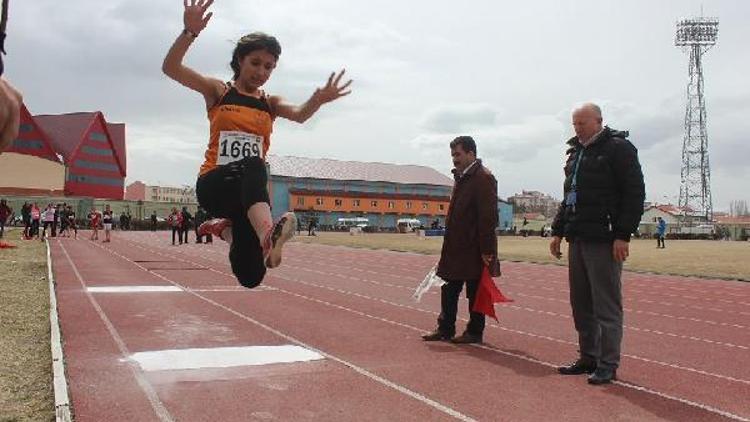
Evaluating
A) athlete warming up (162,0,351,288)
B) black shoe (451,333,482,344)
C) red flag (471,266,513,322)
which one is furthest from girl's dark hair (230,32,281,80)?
black shoe (451,333,482,344)

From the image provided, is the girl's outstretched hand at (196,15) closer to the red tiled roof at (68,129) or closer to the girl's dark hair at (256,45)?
the girl's dark hair at (256,45)

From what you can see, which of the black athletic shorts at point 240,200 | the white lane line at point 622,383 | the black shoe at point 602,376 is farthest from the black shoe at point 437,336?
the black athletic shorts at point 240,200

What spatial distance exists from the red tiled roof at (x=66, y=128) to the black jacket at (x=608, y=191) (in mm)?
82181

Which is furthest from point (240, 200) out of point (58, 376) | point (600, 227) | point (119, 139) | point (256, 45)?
point (119, 139)

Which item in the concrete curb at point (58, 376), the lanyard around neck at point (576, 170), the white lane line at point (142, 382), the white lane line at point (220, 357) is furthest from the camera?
the lanyard around neck at point (576, 170)

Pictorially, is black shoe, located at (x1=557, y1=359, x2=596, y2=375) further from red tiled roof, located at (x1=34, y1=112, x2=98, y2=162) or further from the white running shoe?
red tiled roof, located at (x1=34, y1=112, x2=98, y2=162)

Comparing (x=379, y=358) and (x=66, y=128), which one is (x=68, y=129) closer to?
(x=66, y=128)

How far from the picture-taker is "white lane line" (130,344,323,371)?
17.3ft

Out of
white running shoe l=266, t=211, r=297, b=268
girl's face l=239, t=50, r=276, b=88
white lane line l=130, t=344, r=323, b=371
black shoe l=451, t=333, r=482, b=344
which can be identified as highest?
girl's face l=239, t=50, r=276, b=88

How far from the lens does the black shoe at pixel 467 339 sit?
6613 mm

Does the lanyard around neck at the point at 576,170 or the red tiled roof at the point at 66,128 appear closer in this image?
the lanyard around neck at the point at 576,170

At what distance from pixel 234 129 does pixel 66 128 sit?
8856 centimetres

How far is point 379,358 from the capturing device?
18.9 ft

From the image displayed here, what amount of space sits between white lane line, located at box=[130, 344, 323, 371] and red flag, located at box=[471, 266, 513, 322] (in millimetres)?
1728
